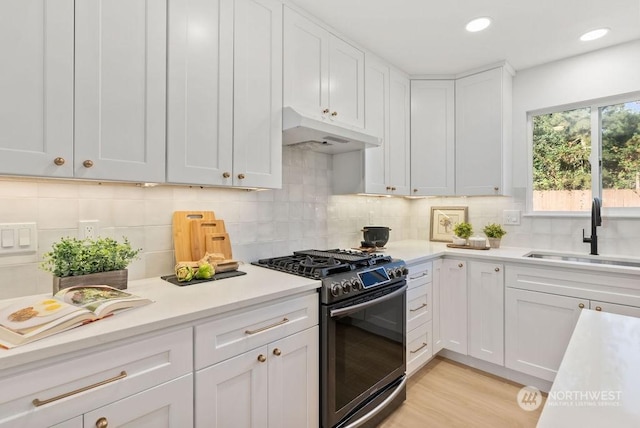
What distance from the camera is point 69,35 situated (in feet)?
3.81

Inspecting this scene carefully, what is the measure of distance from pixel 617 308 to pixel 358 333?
1613 mm

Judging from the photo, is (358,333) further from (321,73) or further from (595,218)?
(595,218)

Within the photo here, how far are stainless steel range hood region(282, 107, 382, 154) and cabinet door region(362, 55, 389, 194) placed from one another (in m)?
0.21

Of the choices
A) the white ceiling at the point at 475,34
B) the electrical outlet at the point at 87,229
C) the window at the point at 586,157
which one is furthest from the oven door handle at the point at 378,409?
the white ceiling at the point at 475,34

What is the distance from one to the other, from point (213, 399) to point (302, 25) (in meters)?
2.02

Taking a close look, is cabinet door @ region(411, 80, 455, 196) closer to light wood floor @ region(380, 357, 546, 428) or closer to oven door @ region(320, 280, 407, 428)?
oven door @ region(320, 280, 407, 428)

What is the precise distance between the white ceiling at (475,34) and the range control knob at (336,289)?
1.63m

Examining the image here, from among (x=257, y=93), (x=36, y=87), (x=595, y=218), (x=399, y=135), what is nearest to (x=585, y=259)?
(x=595, y=218)

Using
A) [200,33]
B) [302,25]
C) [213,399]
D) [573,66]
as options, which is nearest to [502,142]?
[573,66]

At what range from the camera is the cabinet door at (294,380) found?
4.58 ft

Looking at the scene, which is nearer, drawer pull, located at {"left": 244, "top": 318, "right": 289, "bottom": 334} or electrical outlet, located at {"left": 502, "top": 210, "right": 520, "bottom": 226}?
drawer pull, located at {"left": 244, "top": 318, "right": 289, "bottom": 334}

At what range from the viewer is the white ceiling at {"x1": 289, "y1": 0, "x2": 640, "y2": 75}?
1.96 metres

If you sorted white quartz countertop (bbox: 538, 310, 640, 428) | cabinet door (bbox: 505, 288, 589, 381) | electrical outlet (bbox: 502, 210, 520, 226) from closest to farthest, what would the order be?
white quartz countertop (bbox: 538, 310, 640, 428), cabinet door (bbox: 505, 288, 589, 381), electrical outlet (bbox: 502, 210, 520, 226)

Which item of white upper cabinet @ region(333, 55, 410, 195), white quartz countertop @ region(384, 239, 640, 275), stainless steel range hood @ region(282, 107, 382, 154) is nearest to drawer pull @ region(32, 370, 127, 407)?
stainless steel range hood @ region(282, 107, 382, 154)
